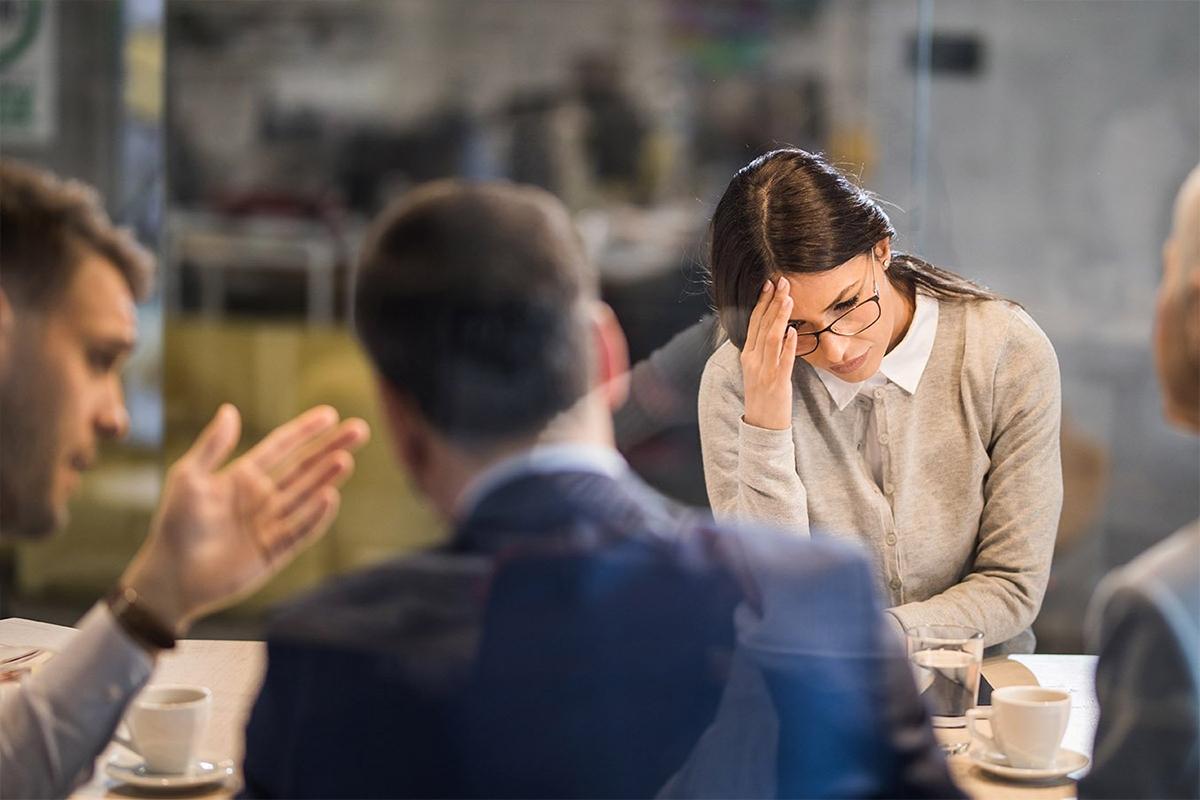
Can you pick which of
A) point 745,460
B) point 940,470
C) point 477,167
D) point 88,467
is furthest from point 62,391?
point 940,470

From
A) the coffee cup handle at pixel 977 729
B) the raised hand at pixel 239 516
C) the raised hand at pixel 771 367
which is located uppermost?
the raised hand at pixel 771 367

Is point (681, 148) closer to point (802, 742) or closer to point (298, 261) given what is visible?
point (298, 261)

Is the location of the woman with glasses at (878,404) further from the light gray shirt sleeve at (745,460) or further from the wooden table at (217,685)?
the wooden table at (217,685)

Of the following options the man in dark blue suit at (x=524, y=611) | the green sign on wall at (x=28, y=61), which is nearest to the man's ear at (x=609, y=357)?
the man in dark blue suit at (x=524, y=611)

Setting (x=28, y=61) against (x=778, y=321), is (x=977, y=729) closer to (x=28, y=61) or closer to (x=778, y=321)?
(x=778, y=321)

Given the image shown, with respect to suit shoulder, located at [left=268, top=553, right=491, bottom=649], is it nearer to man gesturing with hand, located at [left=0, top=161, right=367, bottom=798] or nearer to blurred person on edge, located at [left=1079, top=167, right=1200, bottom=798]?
man gesturing with hand, located at [left=0, top=161, right=367, bottom=798]

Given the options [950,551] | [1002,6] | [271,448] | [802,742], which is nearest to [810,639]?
[802,742]

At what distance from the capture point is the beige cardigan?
4.42 ft

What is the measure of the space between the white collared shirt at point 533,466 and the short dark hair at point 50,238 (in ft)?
1.27

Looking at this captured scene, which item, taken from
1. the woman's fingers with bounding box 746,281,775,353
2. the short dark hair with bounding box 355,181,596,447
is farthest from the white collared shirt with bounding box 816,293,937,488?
the short dark hair with bounding box 355,181,596,447

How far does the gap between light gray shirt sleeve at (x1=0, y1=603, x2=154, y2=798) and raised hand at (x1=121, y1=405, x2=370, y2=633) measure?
52 millimetres

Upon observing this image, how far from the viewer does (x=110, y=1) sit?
142 cm

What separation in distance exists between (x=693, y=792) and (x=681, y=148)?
65cm

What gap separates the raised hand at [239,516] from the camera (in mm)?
1226
